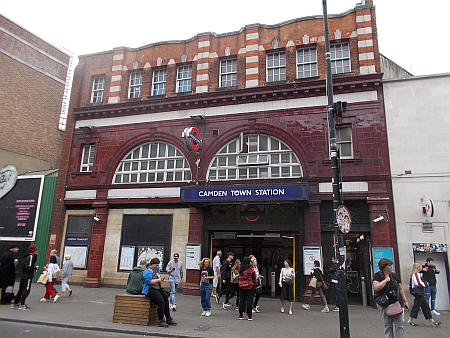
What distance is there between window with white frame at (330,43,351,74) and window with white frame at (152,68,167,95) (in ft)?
28.7

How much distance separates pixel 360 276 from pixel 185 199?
7.82 m

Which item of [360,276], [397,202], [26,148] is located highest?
[26,148]

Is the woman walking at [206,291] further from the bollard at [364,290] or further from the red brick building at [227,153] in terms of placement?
the bollard at [364,290]

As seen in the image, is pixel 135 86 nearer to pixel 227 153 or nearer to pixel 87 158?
pixel 87 158

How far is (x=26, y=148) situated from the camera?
2419cm

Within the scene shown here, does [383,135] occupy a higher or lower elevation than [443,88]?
lower

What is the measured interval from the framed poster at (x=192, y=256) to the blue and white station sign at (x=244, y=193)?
8.18 ft

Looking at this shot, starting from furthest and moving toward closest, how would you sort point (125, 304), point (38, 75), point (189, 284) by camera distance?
point (38, 75) < point (189, 284) < point (125, 304)

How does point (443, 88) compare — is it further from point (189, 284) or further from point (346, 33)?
point (189, 284)

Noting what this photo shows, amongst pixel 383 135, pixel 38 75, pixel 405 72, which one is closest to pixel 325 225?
pixel 383 135

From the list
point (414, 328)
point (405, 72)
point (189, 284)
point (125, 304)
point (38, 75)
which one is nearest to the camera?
point (125, 304)

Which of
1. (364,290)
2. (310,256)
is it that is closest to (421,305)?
(364,290)

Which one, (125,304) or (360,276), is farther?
(360,276)

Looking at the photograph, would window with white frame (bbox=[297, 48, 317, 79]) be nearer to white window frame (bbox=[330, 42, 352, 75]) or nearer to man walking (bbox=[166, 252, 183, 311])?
white window frame (bbox=[330, 42, 352, 75])
